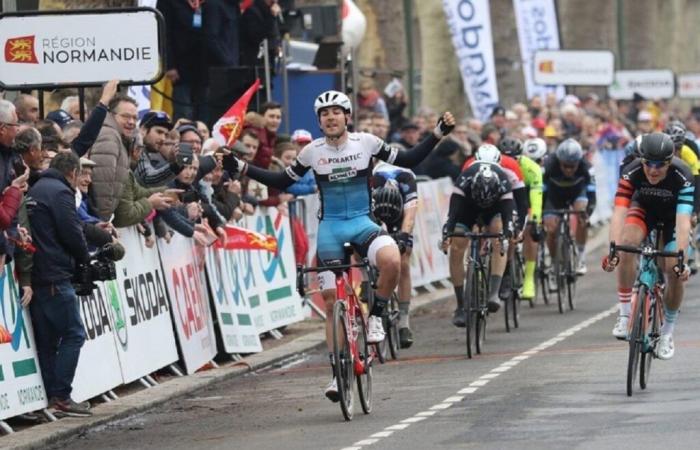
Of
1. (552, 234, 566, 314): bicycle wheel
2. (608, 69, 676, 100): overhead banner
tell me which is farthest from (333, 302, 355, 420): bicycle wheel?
(608, 69, 676, 100): overhead banner

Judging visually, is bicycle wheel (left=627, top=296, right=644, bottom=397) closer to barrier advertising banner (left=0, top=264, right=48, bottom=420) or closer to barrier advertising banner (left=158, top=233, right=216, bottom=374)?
barrier advertising banner (left=0, top=264, right=48, bottom=420)

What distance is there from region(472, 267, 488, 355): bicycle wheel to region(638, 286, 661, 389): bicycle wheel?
326cm

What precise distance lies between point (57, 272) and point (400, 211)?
16.9 ft

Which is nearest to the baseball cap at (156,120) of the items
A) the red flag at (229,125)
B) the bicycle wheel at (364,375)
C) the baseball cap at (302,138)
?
the red flag at (229,125)

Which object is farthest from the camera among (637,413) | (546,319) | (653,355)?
(546,319)

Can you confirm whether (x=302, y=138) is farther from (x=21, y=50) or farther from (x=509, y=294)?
(x=21, y=50)

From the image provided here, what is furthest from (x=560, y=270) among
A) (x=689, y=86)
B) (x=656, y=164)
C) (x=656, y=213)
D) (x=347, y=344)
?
(x=689, y=86)

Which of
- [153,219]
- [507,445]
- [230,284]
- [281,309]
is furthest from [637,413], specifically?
[281,309]

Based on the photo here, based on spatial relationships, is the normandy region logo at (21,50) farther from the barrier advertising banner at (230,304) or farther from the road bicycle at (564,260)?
the road bicycle at (564,260)

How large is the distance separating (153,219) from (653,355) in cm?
425

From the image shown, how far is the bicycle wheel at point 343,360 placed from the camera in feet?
46.1

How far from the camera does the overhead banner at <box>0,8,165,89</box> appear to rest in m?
16.1

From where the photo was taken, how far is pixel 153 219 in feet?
57.0

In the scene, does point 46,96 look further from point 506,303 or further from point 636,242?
point 636,242
